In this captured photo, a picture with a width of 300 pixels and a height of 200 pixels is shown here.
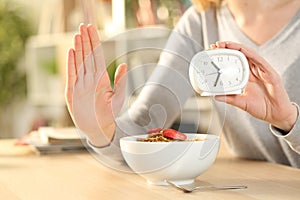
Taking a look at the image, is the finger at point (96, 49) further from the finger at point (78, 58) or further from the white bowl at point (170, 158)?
the white bowl at point (170, 158)

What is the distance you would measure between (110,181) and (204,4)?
0.68 metres

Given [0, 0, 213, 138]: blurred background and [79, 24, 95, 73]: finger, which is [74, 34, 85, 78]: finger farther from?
[0, 0, 213, 138]: blurred background

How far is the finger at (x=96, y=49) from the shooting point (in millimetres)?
1080

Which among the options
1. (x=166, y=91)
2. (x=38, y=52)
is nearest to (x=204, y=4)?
(x=166, y=91)

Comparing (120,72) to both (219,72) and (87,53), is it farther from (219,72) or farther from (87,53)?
(219,72)

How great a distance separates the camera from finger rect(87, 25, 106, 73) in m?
1.08

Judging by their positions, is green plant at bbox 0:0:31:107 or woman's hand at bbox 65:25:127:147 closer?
woman's hand at bbox 65:25:127:147

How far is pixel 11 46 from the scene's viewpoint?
172 inches

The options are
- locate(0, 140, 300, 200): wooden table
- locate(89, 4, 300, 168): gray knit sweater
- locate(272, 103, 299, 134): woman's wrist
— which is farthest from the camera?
locate(89, 4, 300, 168): gray knit sweater

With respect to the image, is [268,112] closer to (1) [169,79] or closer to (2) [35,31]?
(1) [169,79]

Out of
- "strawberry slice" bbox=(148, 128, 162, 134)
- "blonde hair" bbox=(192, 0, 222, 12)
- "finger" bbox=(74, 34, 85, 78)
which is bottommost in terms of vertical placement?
"strawberry slice" bbox=(148, 128, 162, 134)

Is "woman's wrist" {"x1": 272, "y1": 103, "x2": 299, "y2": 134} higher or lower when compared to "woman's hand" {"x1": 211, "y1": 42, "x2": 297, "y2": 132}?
lower

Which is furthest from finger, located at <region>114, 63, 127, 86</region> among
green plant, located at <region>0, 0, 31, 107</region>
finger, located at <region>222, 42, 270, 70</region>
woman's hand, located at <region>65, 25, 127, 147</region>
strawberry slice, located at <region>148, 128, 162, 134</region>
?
green plant, located at <region>0, 0, 31, 107</region>

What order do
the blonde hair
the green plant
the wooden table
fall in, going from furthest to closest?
the green plant → the blonde hair → the wooden table
